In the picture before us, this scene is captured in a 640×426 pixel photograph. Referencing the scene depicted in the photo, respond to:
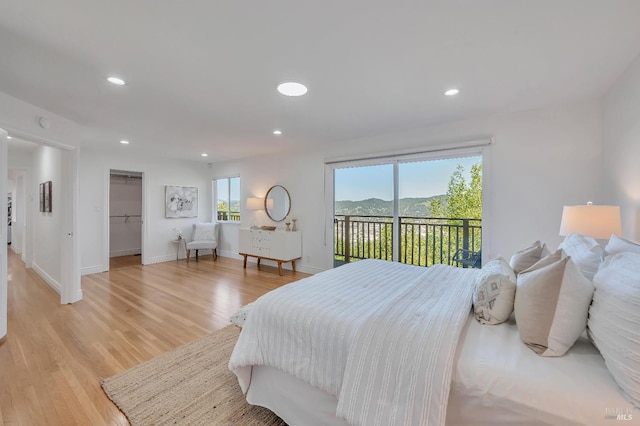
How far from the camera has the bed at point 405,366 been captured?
3.07ft

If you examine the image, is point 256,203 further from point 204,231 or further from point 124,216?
point 124,216

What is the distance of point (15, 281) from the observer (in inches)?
167

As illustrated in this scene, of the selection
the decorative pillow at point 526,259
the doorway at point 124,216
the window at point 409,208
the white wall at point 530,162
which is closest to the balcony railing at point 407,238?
the window at point 409,208

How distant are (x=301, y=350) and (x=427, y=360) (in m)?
0.63

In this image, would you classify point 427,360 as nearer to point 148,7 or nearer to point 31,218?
point 148,7

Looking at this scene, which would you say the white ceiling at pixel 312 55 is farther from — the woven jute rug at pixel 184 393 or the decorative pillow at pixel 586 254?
the woven jute rug at pixel 184 393

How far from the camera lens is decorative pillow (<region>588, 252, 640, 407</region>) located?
851 mm


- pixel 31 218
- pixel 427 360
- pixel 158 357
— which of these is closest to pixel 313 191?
pixel 158 357

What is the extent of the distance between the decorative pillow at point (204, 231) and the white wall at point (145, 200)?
14.8 inches

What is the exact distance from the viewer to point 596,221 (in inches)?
79.7

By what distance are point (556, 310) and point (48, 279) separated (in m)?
6.06

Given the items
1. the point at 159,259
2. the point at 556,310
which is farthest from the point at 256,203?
the point at 556,310

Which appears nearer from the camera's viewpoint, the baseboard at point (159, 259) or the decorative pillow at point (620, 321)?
the decorative pillow at point (620, 321)

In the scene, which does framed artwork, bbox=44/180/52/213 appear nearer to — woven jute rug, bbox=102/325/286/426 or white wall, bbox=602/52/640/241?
woven jute rug, bbox=102/325/286/426
